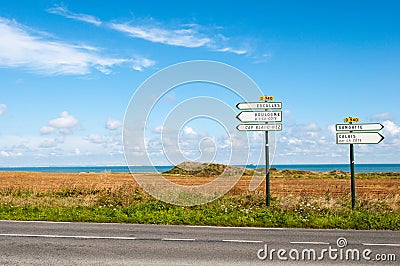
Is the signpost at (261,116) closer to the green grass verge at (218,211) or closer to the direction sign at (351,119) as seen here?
the direction sign at (351,119)

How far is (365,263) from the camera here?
8.02 m

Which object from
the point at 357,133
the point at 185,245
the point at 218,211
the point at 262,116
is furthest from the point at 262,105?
the point at 185,245

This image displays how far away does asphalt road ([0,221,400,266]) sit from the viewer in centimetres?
815

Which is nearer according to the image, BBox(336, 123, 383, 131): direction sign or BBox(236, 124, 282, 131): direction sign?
BBox(336, 123, 383, 131): direction sign

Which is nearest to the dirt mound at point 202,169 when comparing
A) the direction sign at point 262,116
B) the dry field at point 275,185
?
the dry field at point 275,185

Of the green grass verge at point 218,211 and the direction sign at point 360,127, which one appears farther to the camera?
the direction sign at point 360,127

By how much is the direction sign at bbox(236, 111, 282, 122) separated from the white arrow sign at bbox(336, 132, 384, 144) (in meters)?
2.22

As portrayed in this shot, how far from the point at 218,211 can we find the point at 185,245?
529 centimetres

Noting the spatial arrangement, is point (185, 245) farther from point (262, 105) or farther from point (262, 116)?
point (262, 105)

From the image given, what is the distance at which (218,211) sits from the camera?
14734mm

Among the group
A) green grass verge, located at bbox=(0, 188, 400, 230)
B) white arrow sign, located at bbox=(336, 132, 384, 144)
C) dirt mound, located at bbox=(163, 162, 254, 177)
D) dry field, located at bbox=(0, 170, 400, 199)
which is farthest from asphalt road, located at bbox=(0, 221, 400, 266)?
dirt mound, located at bbox=(163, 162, 254, 177)

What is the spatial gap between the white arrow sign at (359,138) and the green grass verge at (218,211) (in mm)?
2148

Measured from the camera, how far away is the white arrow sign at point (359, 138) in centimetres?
1634

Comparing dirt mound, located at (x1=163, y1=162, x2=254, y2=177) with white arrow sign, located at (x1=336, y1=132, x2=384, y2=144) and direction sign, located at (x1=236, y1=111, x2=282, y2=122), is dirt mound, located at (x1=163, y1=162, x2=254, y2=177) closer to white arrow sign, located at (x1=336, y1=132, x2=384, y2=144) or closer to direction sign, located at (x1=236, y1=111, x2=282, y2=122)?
direction sign, located at (x1=236, y1=111, x2=282, y2=122)
